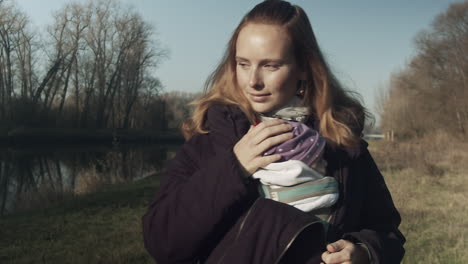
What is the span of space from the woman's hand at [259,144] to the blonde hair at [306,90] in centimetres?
19

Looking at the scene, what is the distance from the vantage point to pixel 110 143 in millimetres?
31750

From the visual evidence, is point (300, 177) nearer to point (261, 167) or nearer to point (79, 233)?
point (261, 167)

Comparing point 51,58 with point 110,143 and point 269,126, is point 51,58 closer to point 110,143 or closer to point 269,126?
point 110,143

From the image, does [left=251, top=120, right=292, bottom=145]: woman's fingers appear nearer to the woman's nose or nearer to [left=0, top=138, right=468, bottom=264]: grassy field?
the woman's nose

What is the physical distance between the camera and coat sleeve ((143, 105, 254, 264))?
120 cm

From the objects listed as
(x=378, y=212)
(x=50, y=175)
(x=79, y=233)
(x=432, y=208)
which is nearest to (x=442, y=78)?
(x=432, y=208)

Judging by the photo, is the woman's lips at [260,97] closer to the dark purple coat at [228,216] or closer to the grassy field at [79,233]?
the dark purple coat at [228,216]

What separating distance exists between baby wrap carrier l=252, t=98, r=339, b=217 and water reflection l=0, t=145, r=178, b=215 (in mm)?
9748

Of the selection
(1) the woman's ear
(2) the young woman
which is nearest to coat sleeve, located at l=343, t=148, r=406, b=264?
(2) the young woman

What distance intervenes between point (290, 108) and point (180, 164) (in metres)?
0.49

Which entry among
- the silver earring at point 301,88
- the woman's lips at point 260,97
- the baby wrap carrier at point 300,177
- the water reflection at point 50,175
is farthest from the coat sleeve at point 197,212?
the water reflection at point 50,175

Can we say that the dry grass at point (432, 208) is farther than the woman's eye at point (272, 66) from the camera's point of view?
Yes

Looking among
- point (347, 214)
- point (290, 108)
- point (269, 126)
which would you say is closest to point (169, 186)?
point (269, 126)

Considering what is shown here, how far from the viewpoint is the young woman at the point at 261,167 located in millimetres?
1193
